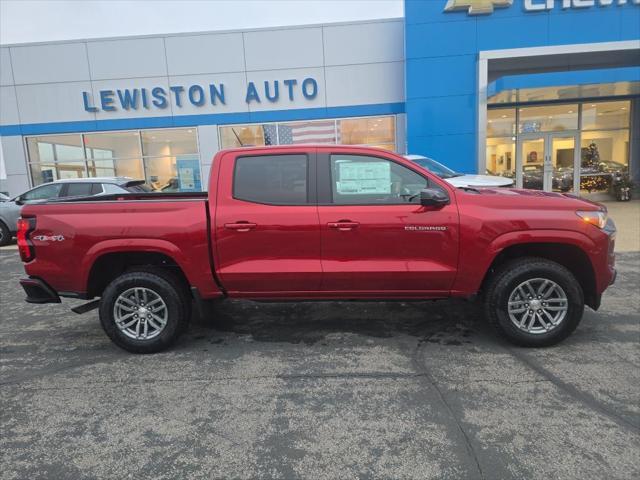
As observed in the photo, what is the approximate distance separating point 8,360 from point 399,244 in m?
3.86

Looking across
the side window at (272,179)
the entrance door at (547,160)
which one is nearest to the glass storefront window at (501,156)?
the entrance door at (547,160)

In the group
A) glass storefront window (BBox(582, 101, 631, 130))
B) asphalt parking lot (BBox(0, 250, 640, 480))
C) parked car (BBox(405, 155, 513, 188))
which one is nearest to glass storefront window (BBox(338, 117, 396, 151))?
parked car (BBox(405, 155, 513, 188))

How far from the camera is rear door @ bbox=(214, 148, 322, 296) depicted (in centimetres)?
416

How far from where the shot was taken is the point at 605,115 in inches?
646

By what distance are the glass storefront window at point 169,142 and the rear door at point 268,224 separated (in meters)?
12.7

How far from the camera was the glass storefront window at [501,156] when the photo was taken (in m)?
16.5

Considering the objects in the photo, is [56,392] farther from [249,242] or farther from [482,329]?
[482,329]

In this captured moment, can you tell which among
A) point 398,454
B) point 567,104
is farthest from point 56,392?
point 567,104

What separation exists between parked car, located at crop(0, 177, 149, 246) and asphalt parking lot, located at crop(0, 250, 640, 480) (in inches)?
236

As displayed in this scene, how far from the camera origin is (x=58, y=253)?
4277 mm

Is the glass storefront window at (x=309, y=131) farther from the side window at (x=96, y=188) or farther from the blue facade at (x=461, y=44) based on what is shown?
the side window at (x=96, y=188)

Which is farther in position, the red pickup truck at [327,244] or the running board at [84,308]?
the running board at [84,308]

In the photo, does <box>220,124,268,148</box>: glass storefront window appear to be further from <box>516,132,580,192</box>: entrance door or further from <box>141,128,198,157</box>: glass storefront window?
<box>516,132,580,192</box>: entrance door

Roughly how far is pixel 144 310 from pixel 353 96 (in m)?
12.7
